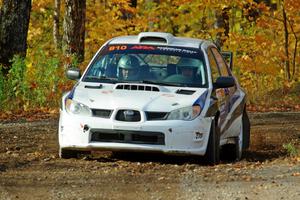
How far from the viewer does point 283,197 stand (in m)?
7.41

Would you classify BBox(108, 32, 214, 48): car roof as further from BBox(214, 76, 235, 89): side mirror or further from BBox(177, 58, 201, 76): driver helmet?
BBox(214, 76, 235, 89): side mirror

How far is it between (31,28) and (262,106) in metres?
13.9

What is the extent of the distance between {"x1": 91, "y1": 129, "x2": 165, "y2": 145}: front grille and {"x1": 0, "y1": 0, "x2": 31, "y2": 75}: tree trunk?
30.2 ft

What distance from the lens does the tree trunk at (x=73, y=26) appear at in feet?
66.7

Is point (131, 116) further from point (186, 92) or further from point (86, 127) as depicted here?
point (186, 92)

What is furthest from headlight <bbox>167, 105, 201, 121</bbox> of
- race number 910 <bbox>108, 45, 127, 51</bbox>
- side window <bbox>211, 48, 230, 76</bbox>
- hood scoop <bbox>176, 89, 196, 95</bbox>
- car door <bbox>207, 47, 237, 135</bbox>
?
side window <bbox>211, 48, 230, 76</bbox>

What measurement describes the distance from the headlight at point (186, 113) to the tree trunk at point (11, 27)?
372 inches

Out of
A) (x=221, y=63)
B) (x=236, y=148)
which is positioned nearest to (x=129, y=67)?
(x=221, y=63)

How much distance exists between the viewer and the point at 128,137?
9625 mm

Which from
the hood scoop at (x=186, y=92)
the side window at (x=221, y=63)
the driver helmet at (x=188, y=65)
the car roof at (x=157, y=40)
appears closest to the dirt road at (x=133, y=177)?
the hood scoop at (x=186, y=92)

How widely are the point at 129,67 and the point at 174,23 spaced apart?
2631cm

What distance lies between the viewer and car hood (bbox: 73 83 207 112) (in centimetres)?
962

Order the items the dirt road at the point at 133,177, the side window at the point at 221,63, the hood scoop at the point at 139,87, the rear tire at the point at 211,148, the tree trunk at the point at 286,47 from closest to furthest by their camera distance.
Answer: the dirt road at the point at 133,177 < the rear tire at the point at 211,148 < the hood scoop at the point at 139,87 < the side window at the point at 221,63 < the tree trunk at the point at 286,47

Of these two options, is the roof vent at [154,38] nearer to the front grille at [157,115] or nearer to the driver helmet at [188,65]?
the driver helmet at [188,65]
